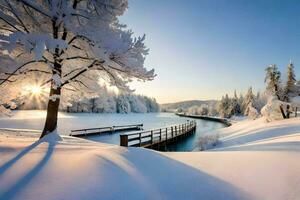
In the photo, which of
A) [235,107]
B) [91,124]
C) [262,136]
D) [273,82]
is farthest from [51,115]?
[235,107]

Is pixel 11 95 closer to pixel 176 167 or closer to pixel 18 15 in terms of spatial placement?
pixel 18 15

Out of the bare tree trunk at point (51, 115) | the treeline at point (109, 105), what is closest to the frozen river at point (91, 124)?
the bare tree trunk at point (51, 115)

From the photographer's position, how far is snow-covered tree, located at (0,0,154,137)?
23.2 feet

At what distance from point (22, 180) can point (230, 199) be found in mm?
3350

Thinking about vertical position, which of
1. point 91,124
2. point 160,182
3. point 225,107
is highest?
point 225,107

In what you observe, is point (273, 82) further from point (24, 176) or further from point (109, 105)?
point (109, 105)

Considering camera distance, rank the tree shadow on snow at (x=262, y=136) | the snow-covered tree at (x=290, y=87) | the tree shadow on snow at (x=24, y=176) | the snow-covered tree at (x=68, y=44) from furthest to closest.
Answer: the snow-covered tree at (x=290, y=87), the tree shadow on snow at (x=262, y=136), the snow-covered tree at (x=68, y=44), the tree shadow on snow at (x=24, y=176)

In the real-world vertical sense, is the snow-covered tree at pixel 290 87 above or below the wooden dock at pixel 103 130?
above

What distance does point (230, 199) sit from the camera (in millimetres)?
3416

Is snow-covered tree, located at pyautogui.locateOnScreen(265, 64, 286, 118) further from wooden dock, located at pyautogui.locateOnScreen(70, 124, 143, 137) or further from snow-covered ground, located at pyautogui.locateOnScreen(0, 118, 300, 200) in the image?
snow-covered ground, located at pyautogui.locateOnScreen(0, 118, 300, 200)

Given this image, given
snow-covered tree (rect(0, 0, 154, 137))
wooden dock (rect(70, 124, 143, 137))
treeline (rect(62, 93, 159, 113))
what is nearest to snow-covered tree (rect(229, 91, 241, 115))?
treeline (rect(62, 93, 159, 113))

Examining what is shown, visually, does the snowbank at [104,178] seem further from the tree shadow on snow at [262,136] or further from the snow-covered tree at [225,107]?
the snow-covered tree at [225,107]

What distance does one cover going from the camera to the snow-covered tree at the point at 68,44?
708 cm

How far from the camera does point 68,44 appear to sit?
23.2ft
